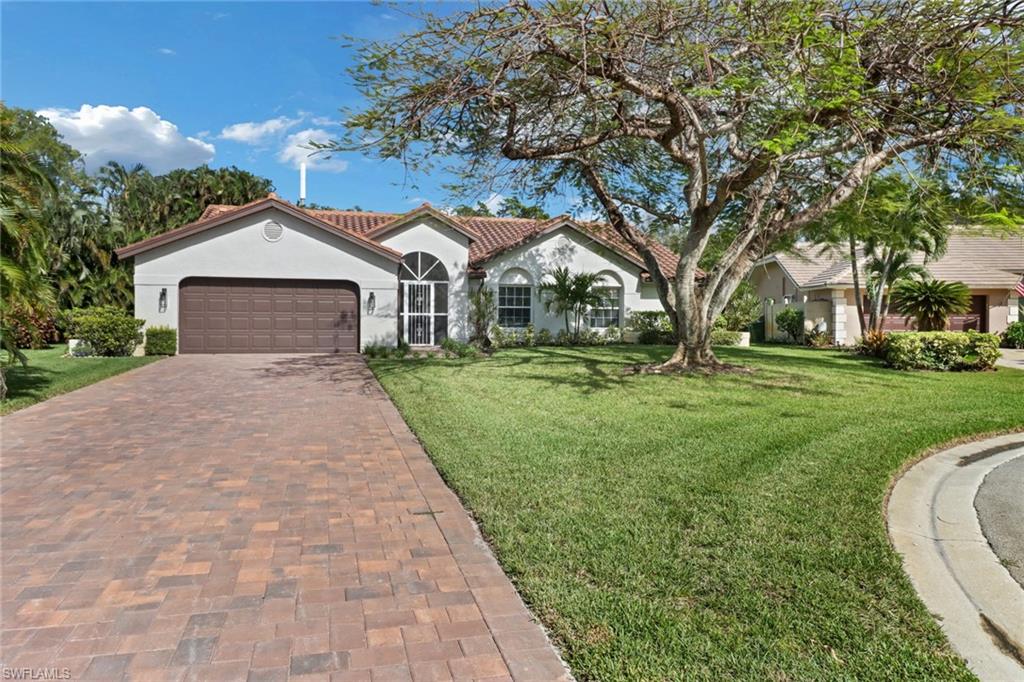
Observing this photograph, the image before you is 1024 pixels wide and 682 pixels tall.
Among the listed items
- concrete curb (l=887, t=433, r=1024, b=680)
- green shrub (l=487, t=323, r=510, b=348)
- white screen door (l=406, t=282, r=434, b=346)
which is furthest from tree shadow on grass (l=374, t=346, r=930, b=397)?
concrete curb (l=887, t=433, r=1024, b=680)

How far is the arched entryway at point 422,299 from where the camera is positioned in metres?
22.3

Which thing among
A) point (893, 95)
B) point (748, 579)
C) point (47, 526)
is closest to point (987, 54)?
point (893, 95)

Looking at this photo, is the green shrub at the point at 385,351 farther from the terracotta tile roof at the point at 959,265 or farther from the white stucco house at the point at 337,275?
the terracotta tile roof at the point at 959,265

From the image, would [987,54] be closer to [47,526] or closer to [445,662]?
[445,662]

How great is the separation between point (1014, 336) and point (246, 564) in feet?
98.7

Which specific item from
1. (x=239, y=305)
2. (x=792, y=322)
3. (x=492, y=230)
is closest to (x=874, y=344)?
(x=792, y=322)

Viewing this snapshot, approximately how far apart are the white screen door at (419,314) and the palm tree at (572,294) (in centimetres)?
445

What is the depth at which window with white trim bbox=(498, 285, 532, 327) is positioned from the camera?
926 inches

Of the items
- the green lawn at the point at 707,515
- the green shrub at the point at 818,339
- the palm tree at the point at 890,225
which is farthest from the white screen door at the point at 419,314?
the green shrub at the point at 818,339

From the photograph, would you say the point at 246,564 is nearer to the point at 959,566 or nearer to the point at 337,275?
the point at 959,566

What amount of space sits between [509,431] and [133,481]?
4.23 meters

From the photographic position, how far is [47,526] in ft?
15.8

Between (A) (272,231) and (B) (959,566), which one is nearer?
(B) (959,566)

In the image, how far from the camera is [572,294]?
22.7 metres
